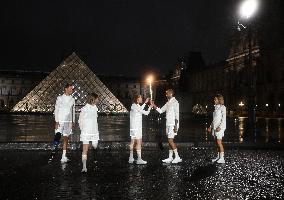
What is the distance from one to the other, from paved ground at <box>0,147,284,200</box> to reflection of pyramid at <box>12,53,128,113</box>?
1257 inches

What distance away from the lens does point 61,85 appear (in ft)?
136

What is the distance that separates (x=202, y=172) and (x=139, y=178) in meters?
1.17

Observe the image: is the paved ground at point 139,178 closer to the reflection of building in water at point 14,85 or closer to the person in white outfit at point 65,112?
the person in white outfit at point 65,112

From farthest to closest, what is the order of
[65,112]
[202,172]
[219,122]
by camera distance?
1. [219,122]
2. [65,112]
3. [202,172]

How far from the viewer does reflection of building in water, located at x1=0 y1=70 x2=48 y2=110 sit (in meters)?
94.8

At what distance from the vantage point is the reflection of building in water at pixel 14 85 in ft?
311

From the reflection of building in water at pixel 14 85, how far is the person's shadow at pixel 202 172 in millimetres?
89893

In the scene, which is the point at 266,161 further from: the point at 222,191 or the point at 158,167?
the point at 222,191

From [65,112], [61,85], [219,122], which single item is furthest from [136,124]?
[61,85]

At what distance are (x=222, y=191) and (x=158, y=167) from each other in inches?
83.4

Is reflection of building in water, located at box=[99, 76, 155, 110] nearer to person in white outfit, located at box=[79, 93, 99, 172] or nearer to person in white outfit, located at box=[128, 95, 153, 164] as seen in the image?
person in white outfit, located at box=[128, 95, 153, 164]

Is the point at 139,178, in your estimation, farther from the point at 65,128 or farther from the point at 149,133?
the point at 149,133

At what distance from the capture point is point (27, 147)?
9.78 metres

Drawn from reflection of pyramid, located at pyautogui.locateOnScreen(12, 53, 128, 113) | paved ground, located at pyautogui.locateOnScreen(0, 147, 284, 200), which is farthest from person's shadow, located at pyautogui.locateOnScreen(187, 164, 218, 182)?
reflection of pyramid, located at pyautogui.locateOnScreen(12, 53, 128, 113)
